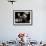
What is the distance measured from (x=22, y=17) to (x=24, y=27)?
1.32ft

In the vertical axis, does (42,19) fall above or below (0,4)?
below

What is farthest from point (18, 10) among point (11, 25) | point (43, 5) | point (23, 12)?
point (43, 5)

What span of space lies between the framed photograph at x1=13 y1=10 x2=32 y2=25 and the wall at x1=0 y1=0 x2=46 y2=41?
12 centimetres

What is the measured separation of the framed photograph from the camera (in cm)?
519

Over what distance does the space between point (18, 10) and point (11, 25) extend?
0.65m

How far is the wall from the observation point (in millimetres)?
5172

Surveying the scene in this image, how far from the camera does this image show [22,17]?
522 centimetres

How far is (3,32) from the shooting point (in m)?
5.22

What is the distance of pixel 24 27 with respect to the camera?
5207 mm

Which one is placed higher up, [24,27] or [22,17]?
[22,17]

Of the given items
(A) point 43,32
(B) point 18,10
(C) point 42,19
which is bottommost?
(A) point 43,32

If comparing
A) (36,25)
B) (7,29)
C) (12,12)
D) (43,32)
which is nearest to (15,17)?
(12,12)

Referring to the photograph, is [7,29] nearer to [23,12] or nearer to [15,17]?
[15,17]

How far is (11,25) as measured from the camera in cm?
521
